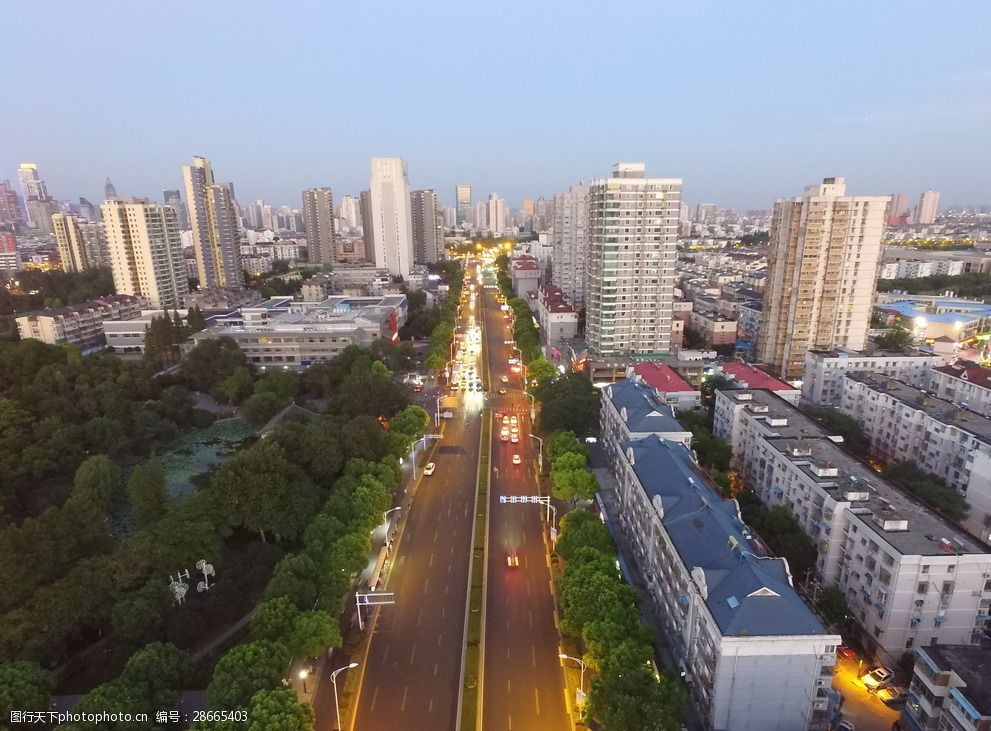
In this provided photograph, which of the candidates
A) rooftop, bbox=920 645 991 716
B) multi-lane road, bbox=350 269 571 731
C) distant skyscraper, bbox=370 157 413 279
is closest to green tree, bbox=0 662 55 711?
multi-lane road, bbox=350 269 571 731

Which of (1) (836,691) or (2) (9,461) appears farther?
(2) (9,461)

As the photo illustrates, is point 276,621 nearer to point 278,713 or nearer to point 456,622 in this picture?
point 278,713

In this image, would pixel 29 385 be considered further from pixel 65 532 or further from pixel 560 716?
pixel 560 716

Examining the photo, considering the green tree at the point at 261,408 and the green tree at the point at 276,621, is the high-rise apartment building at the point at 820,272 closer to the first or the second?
the green tree at the point at 261,408

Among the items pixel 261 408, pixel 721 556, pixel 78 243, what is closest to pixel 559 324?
pixel 261 408

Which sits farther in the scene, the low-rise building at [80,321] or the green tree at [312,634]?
the low-rise building at [80,321]

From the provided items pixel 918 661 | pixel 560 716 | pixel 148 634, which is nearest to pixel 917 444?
pixel 918 661

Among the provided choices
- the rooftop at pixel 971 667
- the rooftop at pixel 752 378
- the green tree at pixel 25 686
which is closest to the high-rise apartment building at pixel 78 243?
the green tree at pixel 25 686
